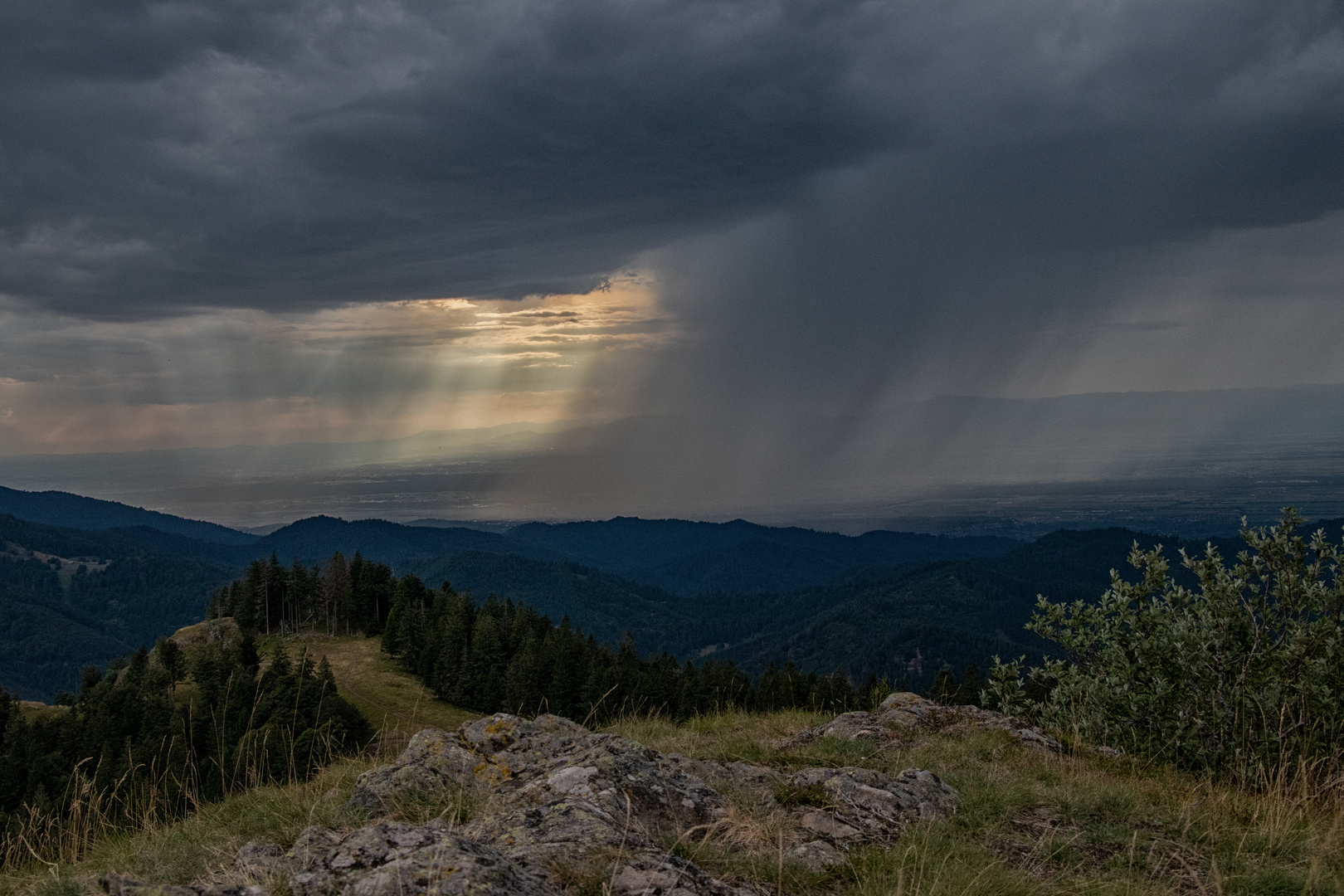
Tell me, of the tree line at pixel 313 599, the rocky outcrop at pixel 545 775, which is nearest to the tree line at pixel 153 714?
the tree line at pixel 313 599

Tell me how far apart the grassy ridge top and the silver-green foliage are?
1.20 metres

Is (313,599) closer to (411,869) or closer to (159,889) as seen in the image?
(159,889)

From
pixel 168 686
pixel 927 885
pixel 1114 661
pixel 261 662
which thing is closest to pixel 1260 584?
pixel 1114 661

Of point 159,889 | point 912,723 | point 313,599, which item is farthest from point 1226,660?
point 313,599

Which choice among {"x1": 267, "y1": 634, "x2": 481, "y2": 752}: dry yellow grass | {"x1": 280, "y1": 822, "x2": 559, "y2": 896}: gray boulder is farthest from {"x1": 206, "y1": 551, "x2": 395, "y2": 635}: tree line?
{"x1": 280, "y1": 822, "x2": 559, "y2": 896}: gray boulder

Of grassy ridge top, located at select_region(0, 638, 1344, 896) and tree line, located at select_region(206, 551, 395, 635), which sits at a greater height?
grassy ridge top, located at select_region(0, 638, 1344, 896)

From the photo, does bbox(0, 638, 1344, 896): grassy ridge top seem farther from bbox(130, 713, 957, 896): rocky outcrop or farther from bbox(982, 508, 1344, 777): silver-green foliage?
bbox(982, 508, 1344, 777): silver-green foliage

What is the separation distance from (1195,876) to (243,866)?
734 centimetres

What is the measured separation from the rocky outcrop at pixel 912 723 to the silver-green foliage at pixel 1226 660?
4.48ft

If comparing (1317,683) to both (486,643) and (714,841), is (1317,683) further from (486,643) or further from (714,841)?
(486,643)

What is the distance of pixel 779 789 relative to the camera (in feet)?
25.5

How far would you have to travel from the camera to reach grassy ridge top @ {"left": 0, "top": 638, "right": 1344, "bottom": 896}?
5523 millimetres

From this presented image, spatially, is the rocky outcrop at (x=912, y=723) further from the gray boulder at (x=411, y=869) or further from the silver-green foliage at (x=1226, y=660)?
the gray boulder at (x=411, y=869)

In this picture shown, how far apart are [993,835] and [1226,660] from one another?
6816 mm
